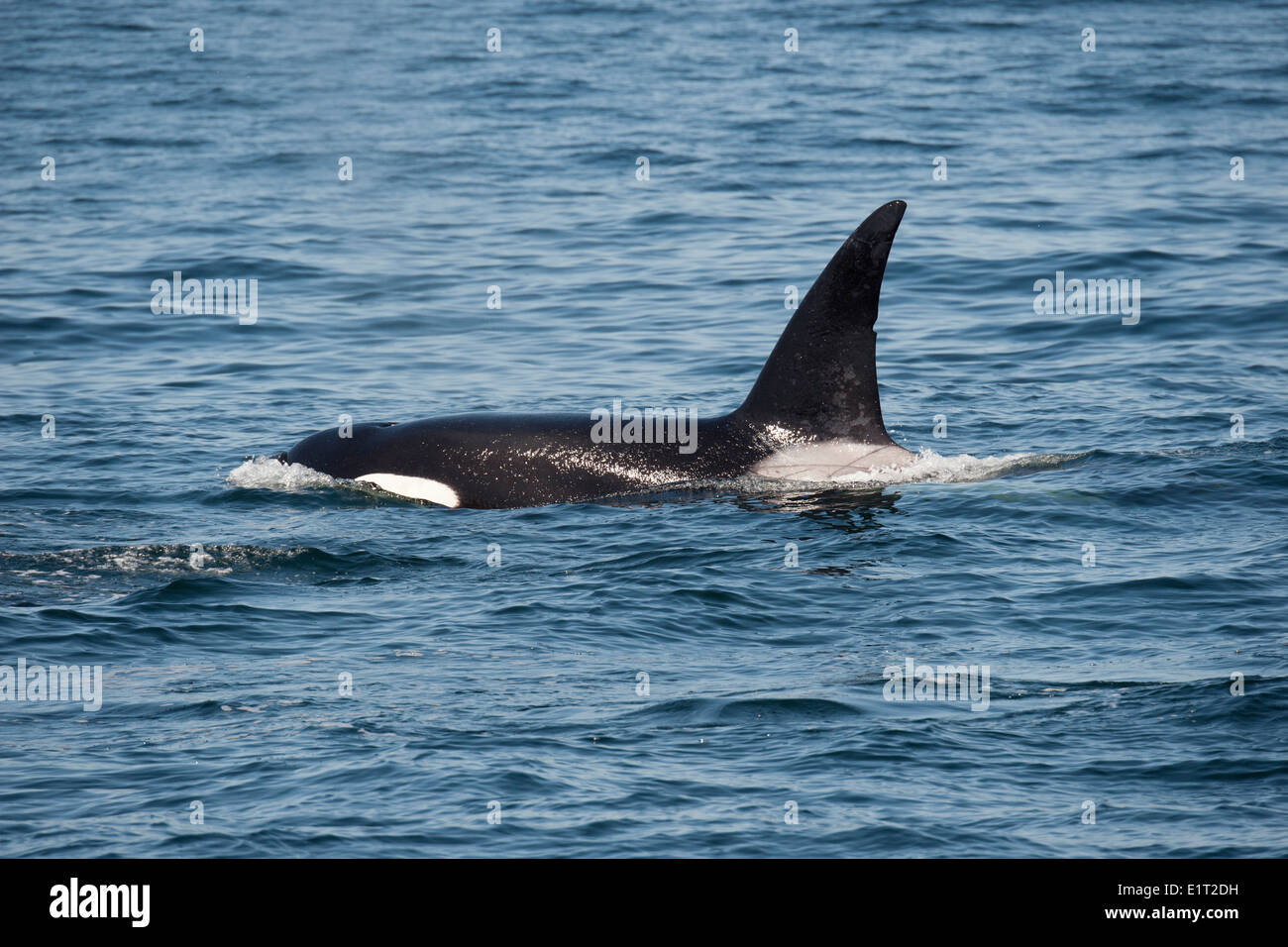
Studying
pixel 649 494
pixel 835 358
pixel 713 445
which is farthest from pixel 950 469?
pixel 649 494

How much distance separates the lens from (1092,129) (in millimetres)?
31922

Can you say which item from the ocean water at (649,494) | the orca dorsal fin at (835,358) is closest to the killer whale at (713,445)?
the orca dorsal fin at (835,358)

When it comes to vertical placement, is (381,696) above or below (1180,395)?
below

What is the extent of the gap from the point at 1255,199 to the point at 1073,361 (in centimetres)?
973

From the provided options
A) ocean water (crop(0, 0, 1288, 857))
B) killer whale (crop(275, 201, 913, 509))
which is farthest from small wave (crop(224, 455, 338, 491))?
killer whale (crop(275, 201, 913, 509))

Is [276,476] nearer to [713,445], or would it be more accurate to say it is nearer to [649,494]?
[649,494]

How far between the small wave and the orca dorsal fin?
403 cm

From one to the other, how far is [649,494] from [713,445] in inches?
28.8

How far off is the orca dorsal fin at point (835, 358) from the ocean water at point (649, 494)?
629mm

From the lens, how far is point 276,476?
47.6ft

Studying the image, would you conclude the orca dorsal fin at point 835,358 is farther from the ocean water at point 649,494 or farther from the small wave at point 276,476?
the small wave at point 276,476

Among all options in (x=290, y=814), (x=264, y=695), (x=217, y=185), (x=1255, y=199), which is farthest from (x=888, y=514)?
(x=217, y=185)
